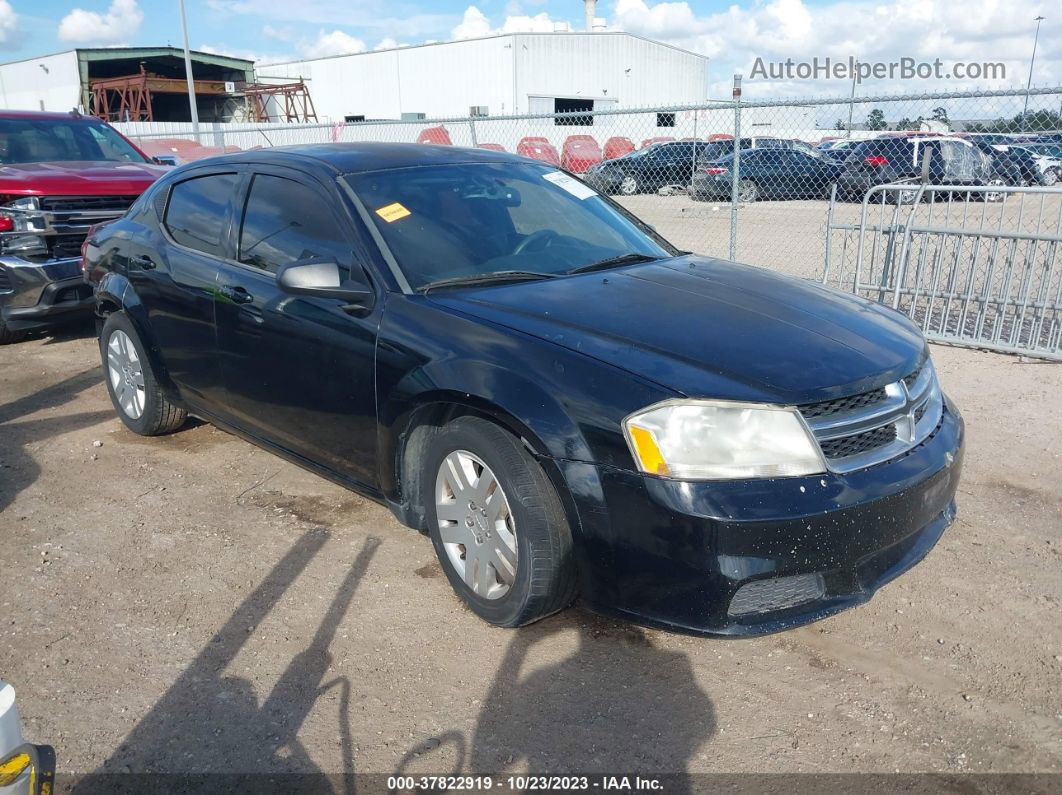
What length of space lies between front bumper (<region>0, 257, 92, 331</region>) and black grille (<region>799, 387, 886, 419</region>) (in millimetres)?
6177

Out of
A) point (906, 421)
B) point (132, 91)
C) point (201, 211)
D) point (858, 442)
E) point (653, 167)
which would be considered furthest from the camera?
point (132, 91)

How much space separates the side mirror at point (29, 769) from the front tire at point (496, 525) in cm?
153

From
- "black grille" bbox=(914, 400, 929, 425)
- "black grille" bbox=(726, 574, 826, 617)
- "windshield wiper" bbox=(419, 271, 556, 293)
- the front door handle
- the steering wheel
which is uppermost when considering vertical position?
the steering wheel

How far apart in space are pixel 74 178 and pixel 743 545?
6914mm

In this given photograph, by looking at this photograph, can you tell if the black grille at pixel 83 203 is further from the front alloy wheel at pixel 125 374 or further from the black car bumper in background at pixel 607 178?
the black car bumper in background at pixel 607 178

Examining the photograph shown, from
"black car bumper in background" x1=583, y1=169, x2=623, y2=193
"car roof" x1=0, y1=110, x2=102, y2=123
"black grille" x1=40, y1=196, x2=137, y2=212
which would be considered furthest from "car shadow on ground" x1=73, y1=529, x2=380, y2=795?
"black car bumper in background" x1=583, y1=169, x2=623, y2=193

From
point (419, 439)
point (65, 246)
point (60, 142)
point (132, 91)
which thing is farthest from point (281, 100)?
point (419, 439)

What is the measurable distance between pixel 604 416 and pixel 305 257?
170 cm

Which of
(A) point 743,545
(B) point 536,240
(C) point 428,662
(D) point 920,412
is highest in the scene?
(B) point 536,240

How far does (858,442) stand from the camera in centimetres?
283

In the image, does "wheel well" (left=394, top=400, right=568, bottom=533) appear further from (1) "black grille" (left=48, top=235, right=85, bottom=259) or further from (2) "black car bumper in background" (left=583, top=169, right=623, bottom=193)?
(2) "black car bumper in background" (left=583, top=169, right=623, bottom=193)

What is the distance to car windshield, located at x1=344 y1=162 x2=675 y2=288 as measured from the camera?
360 centimetres

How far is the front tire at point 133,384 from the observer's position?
4977mm

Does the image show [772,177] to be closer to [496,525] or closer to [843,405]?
[843,405]
